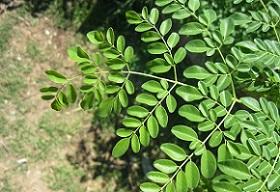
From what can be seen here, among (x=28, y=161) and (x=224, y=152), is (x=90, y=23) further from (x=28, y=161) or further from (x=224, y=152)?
(x=224, y=152)

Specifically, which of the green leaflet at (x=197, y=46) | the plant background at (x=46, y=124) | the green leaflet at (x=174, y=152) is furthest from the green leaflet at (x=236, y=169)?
the plant background at (x=46, y=124)

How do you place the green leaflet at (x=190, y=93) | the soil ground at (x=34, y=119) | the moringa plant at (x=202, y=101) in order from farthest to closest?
1. the soil ground at (x=34, y=119)
2. the green leaflet at (x=190, y=93)
3. the moringa plant at (x=202, y=101)

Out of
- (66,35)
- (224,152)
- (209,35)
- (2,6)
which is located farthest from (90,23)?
(224,152)

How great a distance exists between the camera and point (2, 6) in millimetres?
3939

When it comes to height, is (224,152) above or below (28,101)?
above

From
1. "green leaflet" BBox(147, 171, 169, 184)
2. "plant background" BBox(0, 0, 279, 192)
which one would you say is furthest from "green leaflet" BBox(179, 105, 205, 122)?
"plant background" BBox(0, 0, 279, 192)

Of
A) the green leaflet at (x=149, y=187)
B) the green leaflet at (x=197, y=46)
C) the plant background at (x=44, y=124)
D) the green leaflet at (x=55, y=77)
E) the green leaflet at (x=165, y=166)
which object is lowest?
the plant background at (x=44, y=124)

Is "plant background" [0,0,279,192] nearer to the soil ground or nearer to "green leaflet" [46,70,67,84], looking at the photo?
the soil ground

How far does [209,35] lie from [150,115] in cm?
40

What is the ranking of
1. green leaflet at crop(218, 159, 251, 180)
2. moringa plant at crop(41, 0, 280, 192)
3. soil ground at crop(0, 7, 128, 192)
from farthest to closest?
soil ground at crop(0, 7, 128, 192), moringa plant at crop(41, 0, 280, 192), green leaflet at crop(218, 159, 251, 180)

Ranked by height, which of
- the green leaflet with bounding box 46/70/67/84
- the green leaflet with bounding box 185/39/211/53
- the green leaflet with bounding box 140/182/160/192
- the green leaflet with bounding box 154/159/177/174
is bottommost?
the green leaflet with bounding box 140/182/160/192

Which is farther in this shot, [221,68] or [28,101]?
[28,101]

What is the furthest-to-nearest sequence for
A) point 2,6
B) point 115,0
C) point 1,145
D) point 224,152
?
1. point 115,0
2. point 2,6
3. point 1,145
4. point 224,152

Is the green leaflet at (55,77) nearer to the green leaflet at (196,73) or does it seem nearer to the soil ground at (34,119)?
the green leaflet at (196,73)
